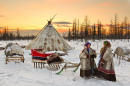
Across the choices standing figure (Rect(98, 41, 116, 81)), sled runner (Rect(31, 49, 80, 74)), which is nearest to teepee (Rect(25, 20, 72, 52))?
sled runner (Rect(31, 49, 80, 74))

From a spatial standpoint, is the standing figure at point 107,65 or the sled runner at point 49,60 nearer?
the standing figure at point 107,65

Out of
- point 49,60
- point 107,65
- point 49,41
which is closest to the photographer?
point 107,65

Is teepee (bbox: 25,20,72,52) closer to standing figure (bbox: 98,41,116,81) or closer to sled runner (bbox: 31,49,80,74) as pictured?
sled runner (bbox: 31,49,80,74)

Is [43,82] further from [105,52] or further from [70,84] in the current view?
[105,52]

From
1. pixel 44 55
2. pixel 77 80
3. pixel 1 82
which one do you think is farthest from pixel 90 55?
pixel 1 82

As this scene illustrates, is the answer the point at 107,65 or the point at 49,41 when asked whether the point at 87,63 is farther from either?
the point at 49,41

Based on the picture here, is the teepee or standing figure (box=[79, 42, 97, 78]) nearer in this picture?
standing figure (box=[79, 42, 97, 78])

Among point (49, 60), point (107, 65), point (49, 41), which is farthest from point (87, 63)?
point (49, 41)

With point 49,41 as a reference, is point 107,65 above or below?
below

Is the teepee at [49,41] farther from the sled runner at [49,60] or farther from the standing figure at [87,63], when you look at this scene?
the standing figure at [87,63]

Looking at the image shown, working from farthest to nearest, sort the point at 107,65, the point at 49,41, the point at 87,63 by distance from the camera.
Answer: the point at 49,41
the point at 87,63
the point at 107,65

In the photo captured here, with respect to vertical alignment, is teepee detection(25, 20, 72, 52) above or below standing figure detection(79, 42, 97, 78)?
above

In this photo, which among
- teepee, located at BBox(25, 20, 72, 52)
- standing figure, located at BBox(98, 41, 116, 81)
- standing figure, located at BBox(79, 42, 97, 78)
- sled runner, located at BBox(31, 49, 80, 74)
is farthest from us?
teepee, located at BBox(25, 20, 72, 52)

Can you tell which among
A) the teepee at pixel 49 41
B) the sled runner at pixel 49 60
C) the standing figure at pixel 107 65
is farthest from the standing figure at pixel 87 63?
the teepee at pixel 49 41
